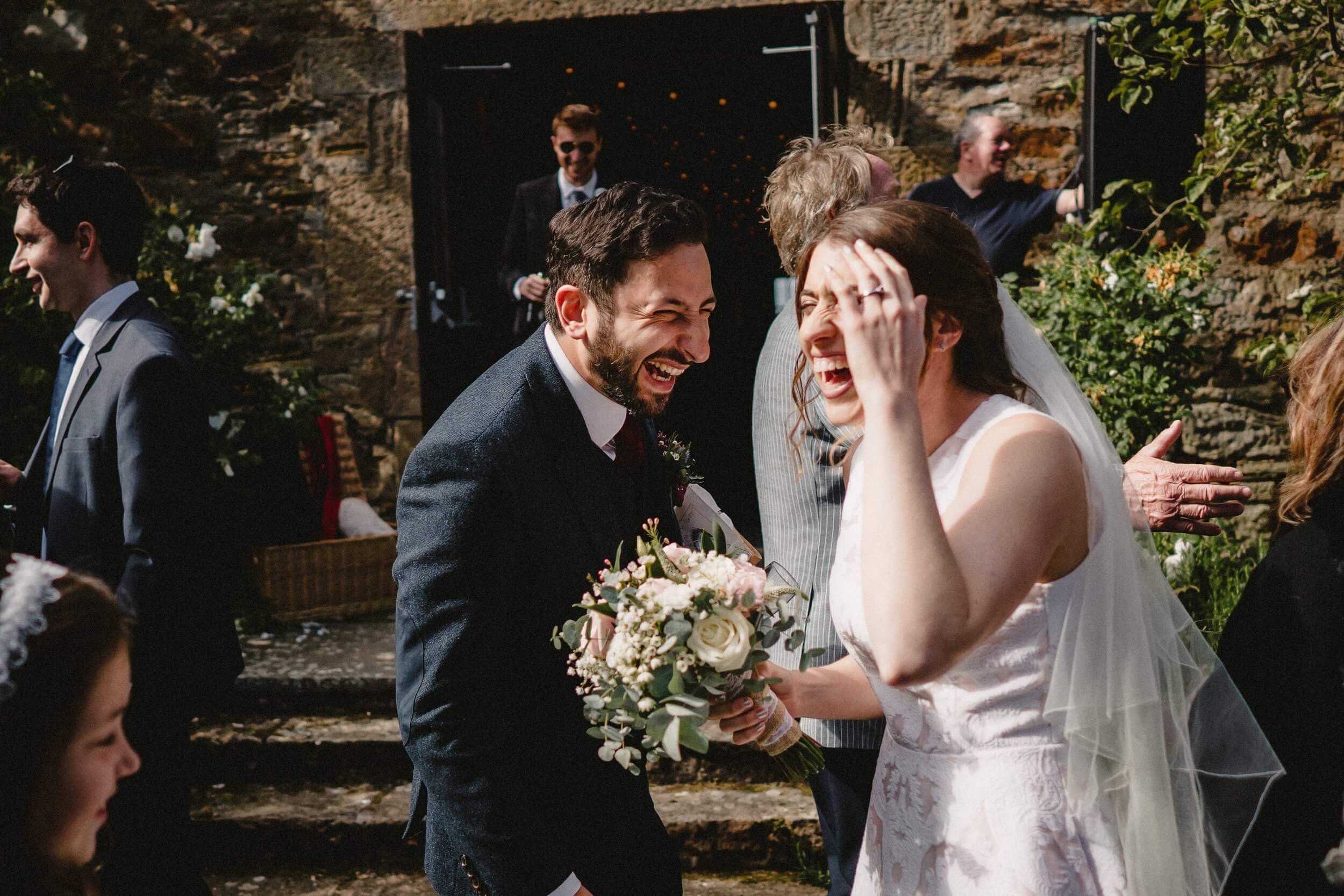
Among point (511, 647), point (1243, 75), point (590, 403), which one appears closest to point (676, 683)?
point (511, 647)

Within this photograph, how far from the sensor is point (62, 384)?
2.78 m

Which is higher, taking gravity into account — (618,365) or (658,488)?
(618,365)

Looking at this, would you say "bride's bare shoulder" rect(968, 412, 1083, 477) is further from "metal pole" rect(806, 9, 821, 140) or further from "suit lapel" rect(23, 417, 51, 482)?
"metal pole" rect(806, 9, 821, 140)

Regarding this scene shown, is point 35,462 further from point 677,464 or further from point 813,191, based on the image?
point 813,191

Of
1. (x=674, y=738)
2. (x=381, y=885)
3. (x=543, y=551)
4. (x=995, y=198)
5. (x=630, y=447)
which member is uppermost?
(x=995, y=198)

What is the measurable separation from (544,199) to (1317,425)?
4.49m

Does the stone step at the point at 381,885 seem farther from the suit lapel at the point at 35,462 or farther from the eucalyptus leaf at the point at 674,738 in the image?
the eucalyptus leaf at the point at 674,738

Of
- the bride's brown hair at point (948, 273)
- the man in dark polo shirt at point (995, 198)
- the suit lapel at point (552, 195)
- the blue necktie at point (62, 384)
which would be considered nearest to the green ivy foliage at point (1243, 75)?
the man in dark polo shirt at point (995, 198)

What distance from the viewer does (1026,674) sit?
5.46 feet

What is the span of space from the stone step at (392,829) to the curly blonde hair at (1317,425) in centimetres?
232

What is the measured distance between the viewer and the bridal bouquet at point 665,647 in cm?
166

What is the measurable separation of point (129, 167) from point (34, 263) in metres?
3.35

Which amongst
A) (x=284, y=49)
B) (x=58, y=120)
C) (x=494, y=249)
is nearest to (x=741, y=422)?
(x=494, y=249)

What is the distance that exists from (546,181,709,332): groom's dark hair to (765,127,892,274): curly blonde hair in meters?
0.61
